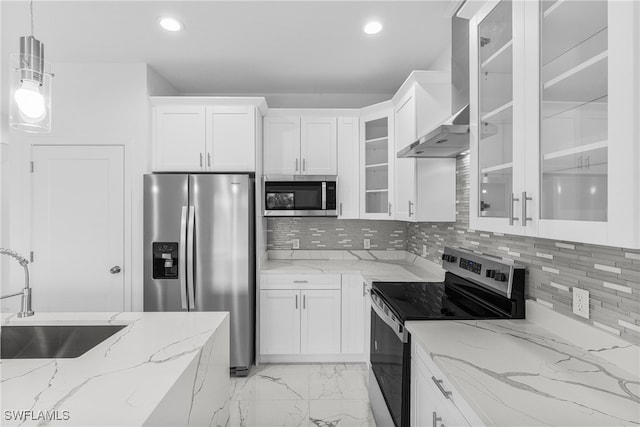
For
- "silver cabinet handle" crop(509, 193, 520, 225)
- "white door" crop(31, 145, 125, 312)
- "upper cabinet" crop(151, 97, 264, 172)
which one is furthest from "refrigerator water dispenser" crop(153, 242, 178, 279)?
"silver cabinet handle" crop(509, 193, 520, 225)

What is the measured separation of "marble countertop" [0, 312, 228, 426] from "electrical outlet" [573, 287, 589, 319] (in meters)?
1.49

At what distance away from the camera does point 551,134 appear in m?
1.14

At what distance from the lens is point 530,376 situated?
3.56ft

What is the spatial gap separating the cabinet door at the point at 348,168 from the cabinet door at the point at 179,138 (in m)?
1.30

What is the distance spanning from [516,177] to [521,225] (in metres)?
0.18

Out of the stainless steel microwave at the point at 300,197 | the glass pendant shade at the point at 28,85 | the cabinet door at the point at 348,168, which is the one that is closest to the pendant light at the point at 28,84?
the glass pendant shade at the point at 28,85

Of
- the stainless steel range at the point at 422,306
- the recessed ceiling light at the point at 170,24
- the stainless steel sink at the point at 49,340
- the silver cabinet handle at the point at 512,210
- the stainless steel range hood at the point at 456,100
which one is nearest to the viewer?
the silver cabinet handle at the point at 512,210

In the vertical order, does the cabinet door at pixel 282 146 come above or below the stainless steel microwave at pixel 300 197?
above

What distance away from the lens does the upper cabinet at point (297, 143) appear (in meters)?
3.34

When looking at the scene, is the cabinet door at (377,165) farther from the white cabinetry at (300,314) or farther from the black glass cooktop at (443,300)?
the black glass cooktop at (443,300)

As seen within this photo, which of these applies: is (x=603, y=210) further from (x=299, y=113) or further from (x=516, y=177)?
(x=299, y=113)

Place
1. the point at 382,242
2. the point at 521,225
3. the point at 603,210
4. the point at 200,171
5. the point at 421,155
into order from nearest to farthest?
1. the point at 603,210
2. the point at 521,225
3. the point at 421,155
4. the point at 200,171
5. the point at 382,242

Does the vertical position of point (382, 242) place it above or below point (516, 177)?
below

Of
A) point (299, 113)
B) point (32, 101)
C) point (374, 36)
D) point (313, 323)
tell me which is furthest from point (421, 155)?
point (32, 101)
